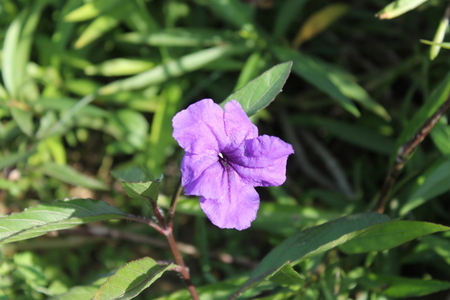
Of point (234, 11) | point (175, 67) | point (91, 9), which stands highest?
point (91, 9)

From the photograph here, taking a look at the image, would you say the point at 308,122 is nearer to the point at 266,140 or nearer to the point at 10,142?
the point at 266,140

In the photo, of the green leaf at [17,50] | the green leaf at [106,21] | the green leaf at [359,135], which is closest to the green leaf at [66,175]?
the green leaf at [17,50]

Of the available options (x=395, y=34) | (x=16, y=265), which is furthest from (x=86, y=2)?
(x=395, y=34)

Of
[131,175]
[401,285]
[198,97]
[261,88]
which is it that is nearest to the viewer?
[261,88]

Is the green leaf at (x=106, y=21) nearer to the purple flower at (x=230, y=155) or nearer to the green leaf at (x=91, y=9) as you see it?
the green leaf at (x=91, y=9)

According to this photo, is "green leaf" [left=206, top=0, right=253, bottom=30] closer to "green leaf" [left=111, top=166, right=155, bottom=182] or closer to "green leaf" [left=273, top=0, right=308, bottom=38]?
"green leaf" [left=273, top=0, right=308, bottom=38]

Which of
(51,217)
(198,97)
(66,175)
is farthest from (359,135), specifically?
(51,217)

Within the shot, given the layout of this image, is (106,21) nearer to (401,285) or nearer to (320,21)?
(320,21)
